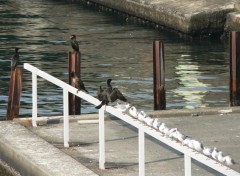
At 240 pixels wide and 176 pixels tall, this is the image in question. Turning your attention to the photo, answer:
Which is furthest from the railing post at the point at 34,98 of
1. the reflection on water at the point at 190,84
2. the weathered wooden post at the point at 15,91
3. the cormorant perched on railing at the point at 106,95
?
the reflection on water at the point at 190,84

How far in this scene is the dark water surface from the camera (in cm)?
2594

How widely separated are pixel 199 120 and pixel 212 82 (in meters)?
10.1

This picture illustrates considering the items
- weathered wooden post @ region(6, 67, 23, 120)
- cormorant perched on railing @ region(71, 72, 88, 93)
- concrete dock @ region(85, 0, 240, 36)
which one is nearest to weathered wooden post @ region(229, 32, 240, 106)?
cormorant perched on railing @ region(71, 72, 88, 93)

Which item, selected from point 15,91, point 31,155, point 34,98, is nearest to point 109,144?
point 31,155

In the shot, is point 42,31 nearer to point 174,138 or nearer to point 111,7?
point 111,7

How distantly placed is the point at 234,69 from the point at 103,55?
12.1 metres

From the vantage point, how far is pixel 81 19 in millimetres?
40250

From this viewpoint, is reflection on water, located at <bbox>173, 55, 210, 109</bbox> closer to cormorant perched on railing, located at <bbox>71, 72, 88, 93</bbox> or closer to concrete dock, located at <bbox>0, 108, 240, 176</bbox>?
cormorant perched on railing, located at <bbox>71, 72, 88, 93</bbox>

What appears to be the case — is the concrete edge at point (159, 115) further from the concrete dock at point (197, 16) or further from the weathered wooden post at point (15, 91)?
the concrete dock at point (197, 16)

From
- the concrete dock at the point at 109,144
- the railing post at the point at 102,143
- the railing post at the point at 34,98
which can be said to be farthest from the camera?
the railing post at the point at 34,98

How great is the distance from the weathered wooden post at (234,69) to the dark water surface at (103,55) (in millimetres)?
4013

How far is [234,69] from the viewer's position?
20516 millimetres

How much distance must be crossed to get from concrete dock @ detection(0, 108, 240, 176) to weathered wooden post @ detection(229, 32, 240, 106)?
1919 millimetres

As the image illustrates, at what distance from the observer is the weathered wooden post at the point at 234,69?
20297 millimetres
